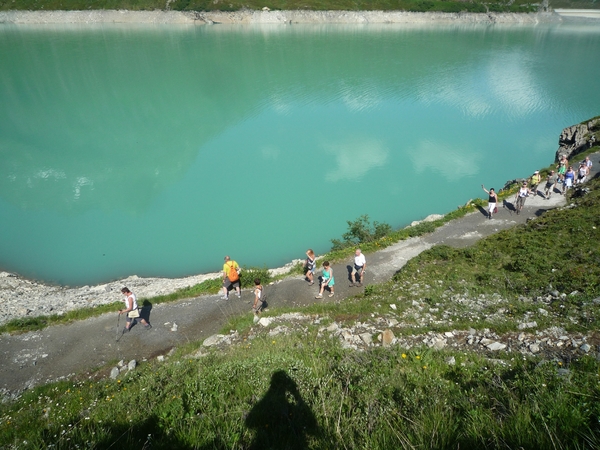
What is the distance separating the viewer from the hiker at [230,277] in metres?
13.5

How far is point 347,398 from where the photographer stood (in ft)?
18.5

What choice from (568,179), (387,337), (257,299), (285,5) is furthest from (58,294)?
(285,5)

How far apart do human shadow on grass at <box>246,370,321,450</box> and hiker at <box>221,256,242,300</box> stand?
7463 millimetres

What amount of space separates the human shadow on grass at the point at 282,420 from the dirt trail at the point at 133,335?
20.9ft

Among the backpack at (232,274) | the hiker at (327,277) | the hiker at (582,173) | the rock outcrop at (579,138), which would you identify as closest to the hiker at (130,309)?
the backpack at (232,274)

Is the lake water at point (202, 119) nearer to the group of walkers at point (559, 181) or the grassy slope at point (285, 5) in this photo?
the group of walkers at point (559, 181)

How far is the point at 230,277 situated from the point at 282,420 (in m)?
8.48

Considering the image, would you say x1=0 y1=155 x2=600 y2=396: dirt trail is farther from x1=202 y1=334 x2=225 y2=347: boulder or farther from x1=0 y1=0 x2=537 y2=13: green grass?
x1=0 y1=0 x2=537 y2=13: green grass

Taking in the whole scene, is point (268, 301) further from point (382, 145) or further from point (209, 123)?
point (209, 123)

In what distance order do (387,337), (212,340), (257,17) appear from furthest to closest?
(257,17) < (212,340) < (387,337)

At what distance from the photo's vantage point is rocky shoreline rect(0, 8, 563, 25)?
394ft

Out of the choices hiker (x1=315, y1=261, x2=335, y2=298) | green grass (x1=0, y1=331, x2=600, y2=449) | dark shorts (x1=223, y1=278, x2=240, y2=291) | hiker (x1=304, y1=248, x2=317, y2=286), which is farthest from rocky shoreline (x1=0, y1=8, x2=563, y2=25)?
green grass (x1=0, y1=331, x2=600, y2=449)

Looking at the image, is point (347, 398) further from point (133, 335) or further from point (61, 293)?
point (61, 293)

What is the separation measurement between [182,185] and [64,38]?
102m
